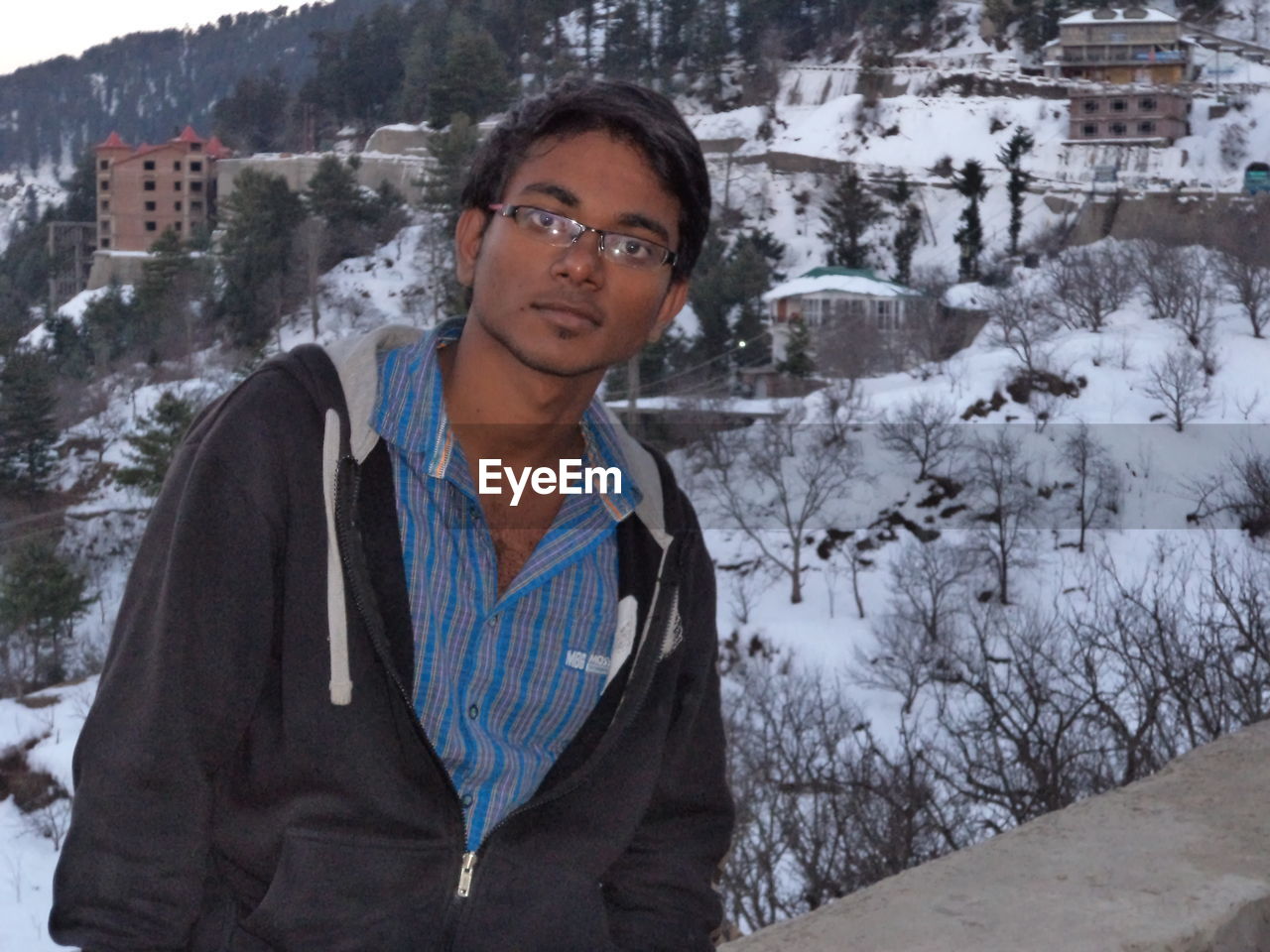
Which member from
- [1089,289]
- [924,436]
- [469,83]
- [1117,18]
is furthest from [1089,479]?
[469,83]

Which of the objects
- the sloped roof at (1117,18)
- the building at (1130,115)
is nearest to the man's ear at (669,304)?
the building at (1130,115)

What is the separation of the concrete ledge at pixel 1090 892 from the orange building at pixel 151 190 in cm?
2924

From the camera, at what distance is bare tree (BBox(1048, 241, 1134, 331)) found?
1894 cm

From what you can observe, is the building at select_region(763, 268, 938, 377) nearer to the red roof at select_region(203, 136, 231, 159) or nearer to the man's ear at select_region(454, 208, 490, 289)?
the red roof at select_region(203, 136, 231, 159)

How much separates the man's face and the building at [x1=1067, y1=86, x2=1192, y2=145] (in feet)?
89.6

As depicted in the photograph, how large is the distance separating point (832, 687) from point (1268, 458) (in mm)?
4896

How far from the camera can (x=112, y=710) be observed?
0.75 metres

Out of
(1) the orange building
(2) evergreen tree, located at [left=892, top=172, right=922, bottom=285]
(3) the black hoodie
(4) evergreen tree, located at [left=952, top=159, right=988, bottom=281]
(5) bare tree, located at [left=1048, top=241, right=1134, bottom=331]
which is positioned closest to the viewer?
(3) the black hoodie

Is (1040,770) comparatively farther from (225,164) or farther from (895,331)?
(225,164)

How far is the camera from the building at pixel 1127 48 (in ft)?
91.8

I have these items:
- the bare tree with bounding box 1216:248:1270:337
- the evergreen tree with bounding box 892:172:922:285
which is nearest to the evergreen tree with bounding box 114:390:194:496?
the evergreen tree with bounding box 892:172:922:285

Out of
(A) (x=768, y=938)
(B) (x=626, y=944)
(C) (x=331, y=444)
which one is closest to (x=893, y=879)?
(A) (x=768, y=938)

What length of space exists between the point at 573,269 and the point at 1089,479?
1503 centimetres

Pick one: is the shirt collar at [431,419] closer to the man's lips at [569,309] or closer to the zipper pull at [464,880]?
the man's lips at [569,309]
